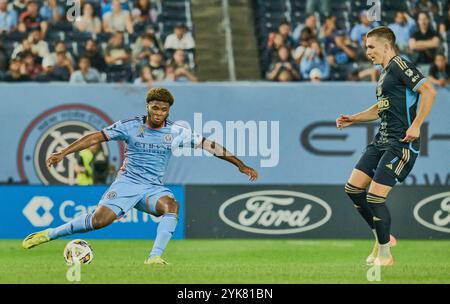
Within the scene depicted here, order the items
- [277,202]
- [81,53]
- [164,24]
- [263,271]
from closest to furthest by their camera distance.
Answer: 1. [263,271]
2. [277,202]
3. [81,53]
4. [164,24]

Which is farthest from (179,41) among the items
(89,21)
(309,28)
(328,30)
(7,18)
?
(7,18)

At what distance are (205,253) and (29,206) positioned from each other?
3494mm

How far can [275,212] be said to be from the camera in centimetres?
1596

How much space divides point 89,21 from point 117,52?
146cm

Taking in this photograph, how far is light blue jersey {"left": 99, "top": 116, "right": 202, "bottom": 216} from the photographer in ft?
36.5

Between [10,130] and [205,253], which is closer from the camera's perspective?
[205,253]

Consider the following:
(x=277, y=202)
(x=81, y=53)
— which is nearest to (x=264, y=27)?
(x=81, y=53)

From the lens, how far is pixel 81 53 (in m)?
19.0

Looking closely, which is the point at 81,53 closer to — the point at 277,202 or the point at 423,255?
the point at 277,202

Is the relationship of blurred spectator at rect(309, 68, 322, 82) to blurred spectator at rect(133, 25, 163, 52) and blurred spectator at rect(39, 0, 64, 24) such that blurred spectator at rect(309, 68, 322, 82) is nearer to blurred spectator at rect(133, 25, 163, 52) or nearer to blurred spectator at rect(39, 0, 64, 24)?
blurred spectator at rect(133, 25, 163, 52)

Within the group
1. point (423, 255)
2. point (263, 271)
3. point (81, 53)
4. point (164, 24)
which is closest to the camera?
point (263, 271)

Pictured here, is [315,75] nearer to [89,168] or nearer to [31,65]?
[89,168]

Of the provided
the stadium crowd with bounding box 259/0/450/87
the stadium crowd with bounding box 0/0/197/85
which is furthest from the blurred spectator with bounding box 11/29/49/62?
the stadium crowd with bounding box 259/0/450/87

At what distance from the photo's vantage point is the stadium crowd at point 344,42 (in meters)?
17.9
